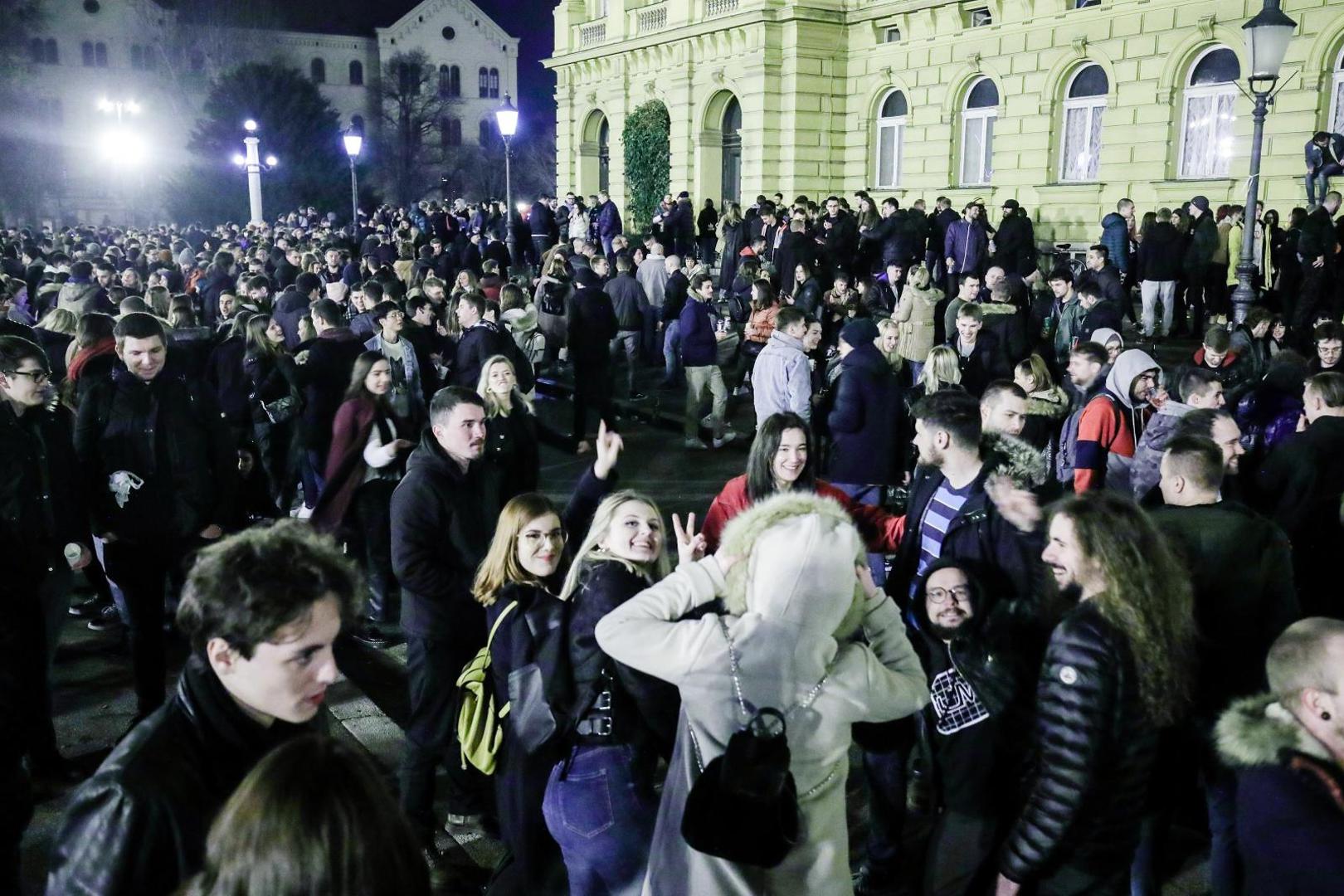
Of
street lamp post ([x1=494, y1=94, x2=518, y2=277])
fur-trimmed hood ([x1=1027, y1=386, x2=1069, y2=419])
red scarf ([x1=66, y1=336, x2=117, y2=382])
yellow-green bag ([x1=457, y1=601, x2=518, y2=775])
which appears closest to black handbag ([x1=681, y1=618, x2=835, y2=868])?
yellow-green bag ([x1=457, y1=601, x2=518, y2=775])

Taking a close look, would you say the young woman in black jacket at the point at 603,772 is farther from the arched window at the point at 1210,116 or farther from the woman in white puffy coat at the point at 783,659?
the arched window at the point at 1210,116

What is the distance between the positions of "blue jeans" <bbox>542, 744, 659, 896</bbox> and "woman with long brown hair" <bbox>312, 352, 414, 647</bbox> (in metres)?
→ 3.70

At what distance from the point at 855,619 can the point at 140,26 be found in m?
71.8

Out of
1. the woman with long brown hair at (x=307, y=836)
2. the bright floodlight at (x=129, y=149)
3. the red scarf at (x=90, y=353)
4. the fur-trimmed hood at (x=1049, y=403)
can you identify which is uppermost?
the bright floodlight at (x=129, y=149)

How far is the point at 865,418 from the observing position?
23.5 feet

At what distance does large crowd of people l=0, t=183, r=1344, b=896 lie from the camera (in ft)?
7.73

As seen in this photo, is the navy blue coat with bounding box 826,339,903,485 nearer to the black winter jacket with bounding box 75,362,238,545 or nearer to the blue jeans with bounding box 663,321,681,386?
the black winter jacket with bounding box 75,362,238,545

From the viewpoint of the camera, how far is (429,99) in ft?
227

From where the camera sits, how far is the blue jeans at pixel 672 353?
14.7 metres

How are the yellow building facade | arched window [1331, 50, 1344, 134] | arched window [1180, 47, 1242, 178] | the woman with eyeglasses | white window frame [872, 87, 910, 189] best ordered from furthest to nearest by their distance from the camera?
white window frame [872, 87, 910, 189] → arched window [1180, 47, 1242, 178] → the yellow building facade → arched window [1331, 50, 1344, 134] → the woman with eyeglasses

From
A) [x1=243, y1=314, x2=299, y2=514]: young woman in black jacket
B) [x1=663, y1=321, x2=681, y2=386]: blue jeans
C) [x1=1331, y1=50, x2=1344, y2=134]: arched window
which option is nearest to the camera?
[x1=243, y1=314, x2=299, y2=514]: young woman in black jacket

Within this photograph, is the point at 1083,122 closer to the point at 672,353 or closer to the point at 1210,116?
the point at 1210,116

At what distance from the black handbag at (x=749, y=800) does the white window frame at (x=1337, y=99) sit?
61.7 feet

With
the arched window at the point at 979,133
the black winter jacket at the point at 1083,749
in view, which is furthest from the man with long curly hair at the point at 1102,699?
the arched window at the point at 979,133
